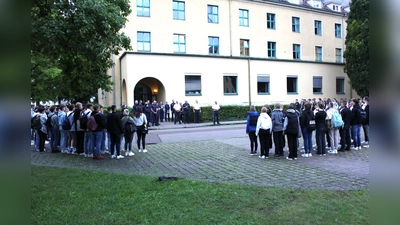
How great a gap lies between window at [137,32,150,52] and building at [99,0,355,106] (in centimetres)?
10

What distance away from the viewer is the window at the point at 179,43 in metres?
31.1

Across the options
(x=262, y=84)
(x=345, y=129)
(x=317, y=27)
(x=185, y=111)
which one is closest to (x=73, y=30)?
(x=345, y=129)

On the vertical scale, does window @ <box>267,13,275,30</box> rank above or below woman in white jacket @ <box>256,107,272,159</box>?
above

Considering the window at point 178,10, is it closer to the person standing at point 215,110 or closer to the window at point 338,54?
the person standing at point 215,110

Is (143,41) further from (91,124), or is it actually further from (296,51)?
(296,51)

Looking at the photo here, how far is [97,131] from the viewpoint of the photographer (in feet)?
36.4

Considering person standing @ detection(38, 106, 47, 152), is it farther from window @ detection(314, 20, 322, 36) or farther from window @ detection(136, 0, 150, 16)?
window @ detection(314, 20, 322, 36)

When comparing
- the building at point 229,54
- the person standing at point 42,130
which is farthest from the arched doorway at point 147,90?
the person standing at point 42,130

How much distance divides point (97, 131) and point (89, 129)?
33 centimetres

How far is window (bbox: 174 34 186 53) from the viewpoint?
102ft

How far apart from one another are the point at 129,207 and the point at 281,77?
106ft

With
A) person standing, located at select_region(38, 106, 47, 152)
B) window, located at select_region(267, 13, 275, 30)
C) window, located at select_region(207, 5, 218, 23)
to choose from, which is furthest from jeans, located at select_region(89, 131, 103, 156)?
window, located at select_region(267, 13, 275, 30)
